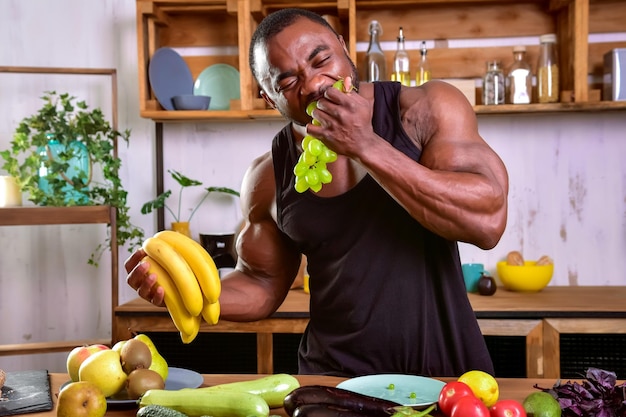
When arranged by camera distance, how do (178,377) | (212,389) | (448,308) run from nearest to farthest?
(212,389) → (178,377) → (448,308)

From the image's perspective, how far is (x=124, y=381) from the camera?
53.5 inches

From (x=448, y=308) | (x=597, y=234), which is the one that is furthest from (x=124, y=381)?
(x=597, y=234)

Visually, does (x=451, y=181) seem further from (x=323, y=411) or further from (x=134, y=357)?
(x=134, y=357)

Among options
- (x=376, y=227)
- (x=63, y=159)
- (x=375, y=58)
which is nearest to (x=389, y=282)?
(x=376, y=227)

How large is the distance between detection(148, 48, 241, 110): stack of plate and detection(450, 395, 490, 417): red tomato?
2359 millimetres

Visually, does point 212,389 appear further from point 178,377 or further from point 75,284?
point 75,284

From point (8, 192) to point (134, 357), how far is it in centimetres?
201

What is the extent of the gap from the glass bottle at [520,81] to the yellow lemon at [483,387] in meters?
2.04

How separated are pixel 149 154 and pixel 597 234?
6.78 feet

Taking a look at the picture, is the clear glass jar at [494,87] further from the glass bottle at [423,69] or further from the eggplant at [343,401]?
the eggplant at [343,401]

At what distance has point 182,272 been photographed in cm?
141

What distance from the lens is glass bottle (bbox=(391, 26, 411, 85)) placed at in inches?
125

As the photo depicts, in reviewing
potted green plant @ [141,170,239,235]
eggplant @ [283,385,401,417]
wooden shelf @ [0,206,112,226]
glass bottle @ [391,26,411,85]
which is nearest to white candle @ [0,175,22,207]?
wooden shelf @ [0,206,112,226]

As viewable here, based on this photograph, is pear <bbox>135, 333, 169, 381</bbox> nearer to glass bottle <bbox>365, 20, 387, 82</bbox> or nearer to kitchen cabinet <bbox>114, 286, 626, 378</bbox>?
kitchen cabinet <bbox>114, 286, 626, 378</bbox>
